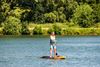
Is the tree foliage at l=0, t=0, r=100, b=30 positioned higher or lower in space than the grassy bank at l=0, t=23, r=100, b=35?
higher

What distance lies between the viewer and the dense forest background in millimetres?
134375

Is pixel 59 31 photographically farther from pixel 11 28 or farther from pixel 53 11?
pixel 53 11

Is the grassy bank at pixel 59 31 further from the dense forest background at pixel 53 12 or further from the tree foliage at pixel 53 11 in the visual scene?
the tree foliage at pixel 53 11

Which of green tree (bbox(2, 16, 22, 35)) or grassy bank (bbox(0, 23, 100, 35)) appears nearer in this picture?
grassy bank (bbox(0, 23, 100, 35))

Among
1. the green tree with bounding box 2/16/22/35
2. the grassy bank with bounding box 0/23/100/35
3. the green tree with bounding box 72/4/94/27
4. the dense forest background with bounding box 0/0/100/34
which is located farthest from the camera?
the dense forest background with bounding box 0/0/100/34

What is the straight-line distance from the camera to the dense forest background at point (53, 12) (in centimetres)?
13438

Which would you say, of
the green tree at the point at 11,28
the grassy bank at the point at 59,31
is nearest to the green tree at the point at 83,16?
the grassy bank at the point at 59,31

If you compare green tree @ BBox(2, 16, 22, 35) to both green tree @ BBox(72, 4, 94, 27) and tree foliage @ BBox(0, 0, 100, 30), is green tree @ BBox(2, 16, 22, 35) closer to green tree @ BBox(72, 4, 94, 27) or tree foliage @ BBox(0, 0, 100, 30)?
tree foliage @ BBox(0, 0, 100, 30)

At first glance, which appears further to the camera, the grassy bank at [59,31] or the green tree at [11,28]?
the green tree at [11,28]

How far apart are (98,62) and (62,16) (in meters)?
90.6

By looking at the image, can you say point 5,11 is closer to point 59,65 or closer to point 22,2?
point 22,2

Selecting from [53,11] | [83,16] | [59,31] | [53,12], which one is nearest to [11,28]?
[59,31]

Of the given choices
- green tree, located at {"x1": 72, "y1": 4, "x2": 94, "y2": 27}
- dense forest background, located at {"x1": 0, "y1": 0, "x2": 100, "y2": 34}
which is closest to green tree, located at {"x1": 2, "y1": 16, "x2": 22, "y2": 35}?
dense forest background, located at {"x1": 0, "y1": 0, "x2": 100, "y2": 34}

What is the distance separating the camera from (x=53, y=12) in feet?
460
